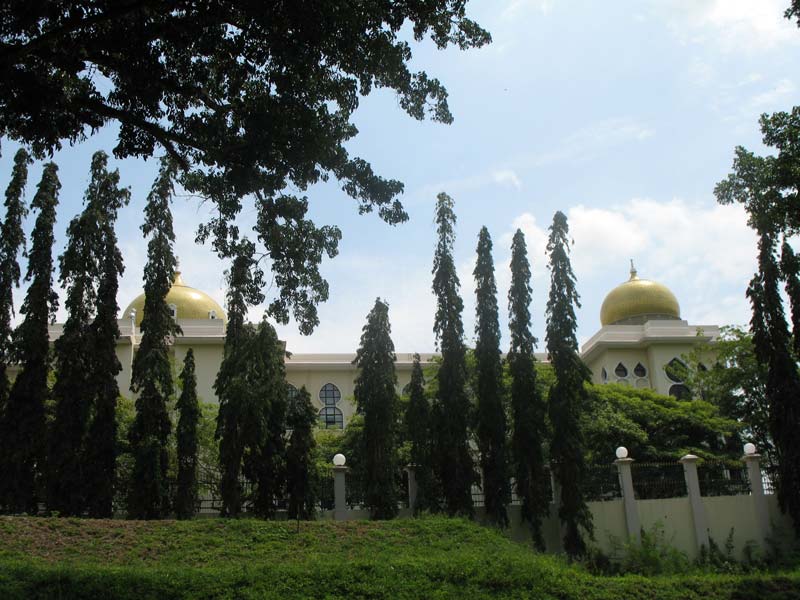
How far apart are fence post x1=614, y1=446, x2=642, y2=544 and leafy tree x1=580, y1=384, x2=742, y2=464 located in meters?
4.30

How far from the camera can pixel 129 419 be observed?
77.9ft

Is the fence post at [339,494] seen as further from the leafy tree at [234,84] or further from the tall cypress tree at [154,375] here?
the leafy tree at [234,84]

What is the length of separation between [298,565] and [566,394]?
9816 millimetres

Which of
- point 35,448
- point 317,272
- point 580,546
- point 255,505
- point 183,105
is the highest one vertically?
point 183,105

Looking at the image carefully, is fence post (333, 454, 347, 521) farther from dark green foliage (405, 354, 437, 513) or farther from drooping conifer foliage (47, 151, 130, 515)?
drooping conifer foliage (47, 151, 130, 515)

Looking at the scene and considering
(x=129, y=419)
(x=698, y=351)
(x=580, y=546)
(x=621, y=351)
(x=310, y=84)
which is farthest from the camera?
(x=621, y=351)

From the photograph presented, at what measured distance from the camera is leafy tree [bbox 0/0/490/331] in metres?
9.27

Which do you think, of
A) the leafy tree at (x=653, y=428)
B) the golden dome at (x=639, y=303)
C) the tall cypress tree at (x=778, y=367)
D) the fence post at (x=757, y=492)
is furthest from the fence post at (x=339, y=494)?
the golden dome at (x=639, y=303)

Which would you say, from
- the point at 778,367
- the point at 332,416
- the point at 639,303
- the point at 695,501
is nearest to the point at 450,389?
the point at 695,501

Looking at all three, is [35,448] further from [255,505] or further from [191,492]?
[255,505]

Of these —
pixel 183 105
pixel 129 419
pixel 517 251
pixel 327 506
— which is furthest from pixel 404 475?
pixel 183 105

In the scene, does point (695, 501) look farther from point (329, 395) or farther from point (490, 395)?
point (329, 395)

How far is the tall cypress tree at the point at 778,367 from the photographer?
62.8 feet

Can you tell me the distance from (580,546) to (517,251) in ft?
25.3
